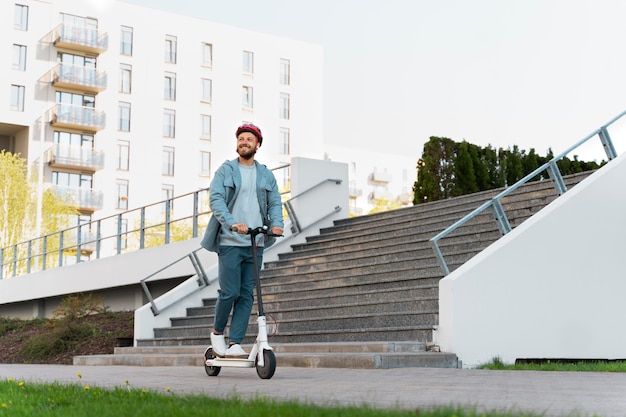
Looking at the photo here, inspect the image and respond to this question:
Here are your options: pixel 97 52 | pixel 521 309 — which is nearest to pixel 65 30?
pixel 97 52

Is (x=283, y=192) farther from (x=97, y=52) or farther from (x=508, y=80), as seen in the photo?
(x=97, y=52)

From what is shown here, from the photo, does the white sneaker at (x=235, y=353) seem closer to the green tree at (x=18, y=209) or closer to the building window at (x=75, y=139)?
the green tree at (x=18, y=209)

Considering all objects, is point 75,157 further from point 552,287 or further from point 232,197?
point 232,197

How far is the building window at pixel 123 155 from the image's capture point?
179ft

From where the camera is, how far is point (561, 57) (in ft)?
93.1

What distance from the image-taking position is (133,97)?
55375 mm

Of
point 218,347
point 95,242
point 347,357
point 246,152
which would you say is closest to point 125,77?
point 95,242

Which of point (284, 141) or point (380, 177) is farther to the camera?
point (380, 177)

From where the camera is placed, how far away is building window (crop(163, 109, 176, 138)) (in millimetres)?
56625

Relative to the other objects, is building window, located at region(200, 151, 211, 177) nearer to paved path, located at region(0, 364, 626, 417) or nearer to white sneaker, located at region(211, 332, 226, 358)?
paved path, located at region(0, 364, 626, 417)

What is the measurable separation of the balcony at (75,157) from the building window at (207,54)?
998cm

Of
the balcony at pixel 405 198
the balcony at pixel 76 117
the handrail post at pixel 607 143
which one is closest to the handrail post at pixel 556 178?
the handrail post at pixel 607 143

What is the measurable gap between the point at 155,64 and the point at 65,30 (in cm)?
624

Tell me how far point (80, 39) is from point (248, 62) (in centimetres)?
1239
